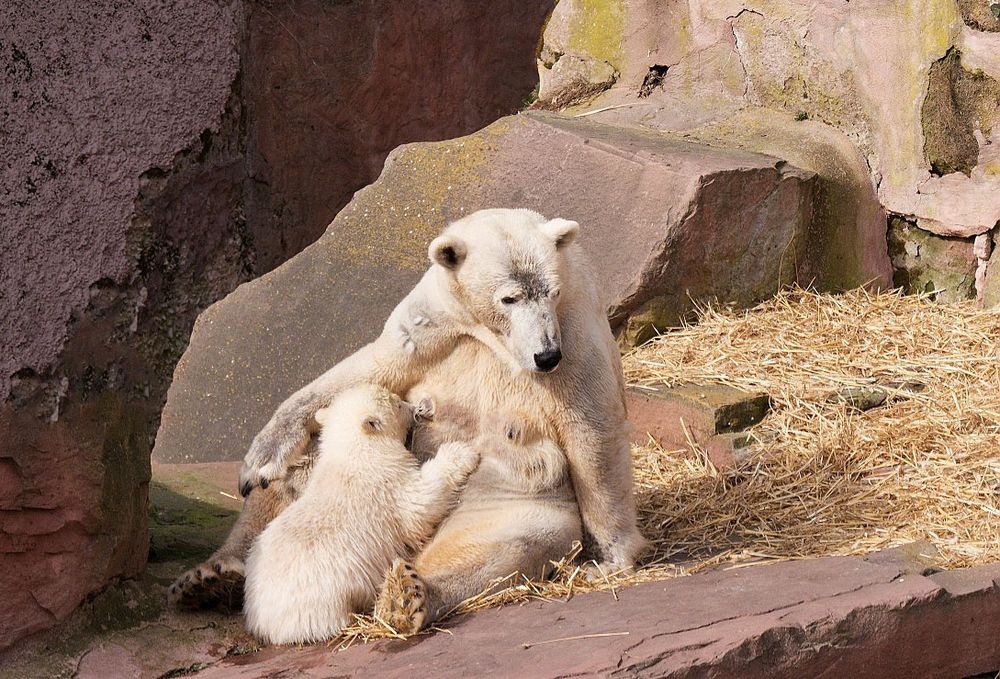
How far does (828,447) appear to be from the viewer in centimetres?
564

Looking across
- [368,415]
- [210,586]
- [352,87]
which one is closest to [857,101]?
[352,87]

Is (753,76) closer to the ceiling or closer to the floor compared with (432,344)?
closer to the ceiling

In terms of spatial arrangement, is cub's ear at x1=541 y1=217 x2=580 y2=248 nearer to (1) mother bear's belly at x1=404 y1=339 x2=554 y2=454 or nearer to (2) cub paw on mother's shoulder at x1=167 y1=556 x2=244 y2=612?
(1) mother bear's belly at x1=404 y1=339 x2=554 y2=454

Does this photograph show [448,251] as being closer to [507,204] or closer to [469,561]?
[469,561]

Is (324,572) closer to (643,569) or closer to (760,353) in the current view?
(643,569)

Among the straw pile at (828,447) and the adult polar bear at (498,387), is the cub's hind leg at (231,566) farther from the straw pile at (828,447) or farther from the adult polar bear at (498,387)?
the straw pile at (828,447)

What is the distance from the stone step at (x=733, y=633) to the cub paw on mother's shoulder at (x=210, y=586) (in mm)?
364

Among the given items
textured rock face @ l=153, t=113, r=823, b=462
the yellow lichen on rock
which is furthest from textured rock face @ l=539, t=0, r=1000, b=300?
the yellow lichen on rock

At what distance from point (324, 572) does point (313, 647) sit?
0.24m

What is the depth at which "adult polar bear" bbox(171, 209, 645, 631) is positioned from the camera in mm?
4086

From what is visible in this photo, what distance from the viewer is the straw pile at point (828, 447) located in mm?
4703

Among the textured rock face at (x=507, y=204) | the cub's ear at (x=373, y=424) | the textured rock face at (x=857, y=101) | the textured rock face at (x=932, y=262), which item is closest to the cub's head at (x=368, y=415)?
the cub's ear at (x=373, y=424)

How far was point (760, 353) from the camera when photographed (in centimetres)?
656

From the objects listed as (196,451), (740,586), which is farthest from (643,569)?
(196,451)
